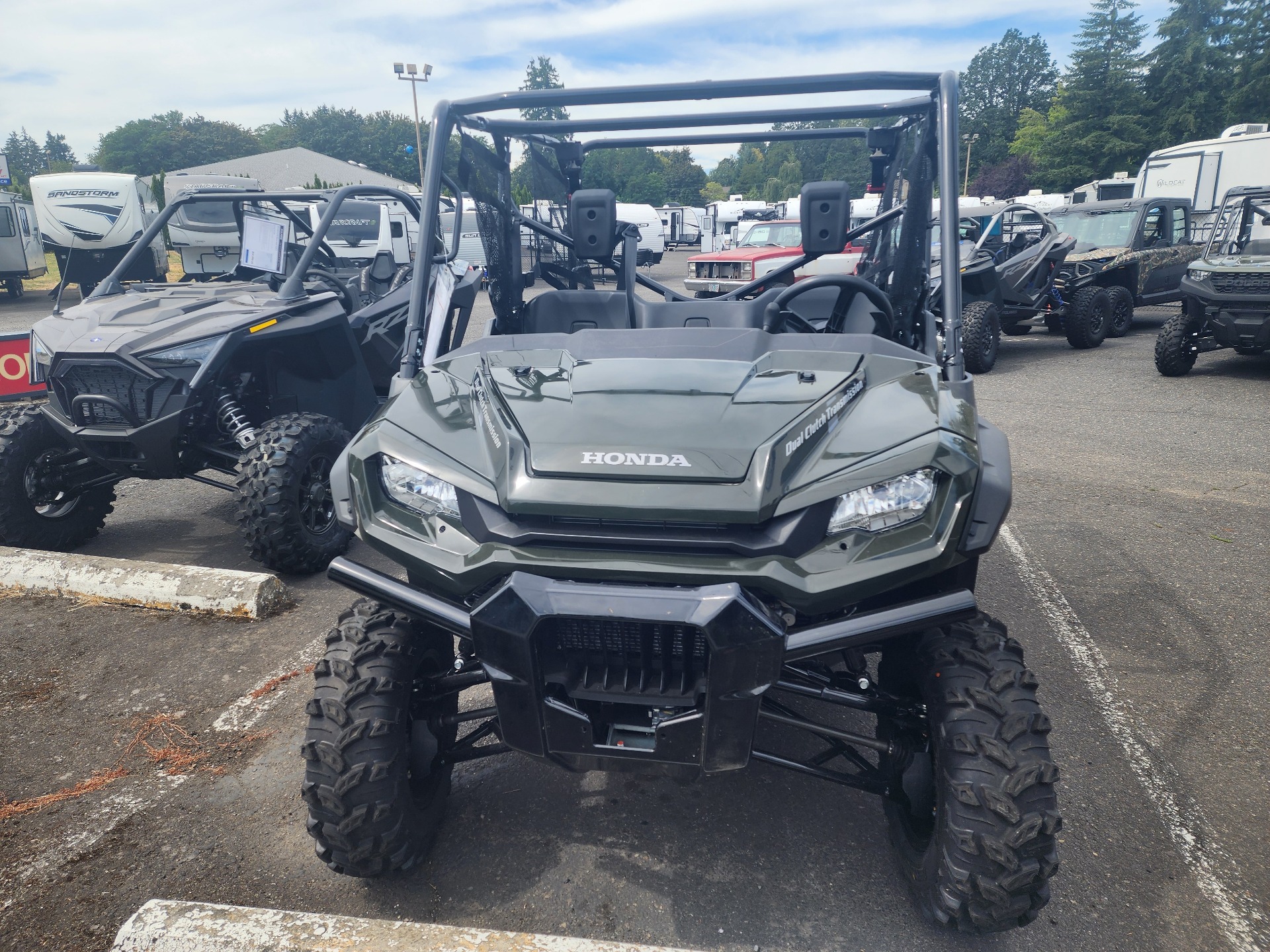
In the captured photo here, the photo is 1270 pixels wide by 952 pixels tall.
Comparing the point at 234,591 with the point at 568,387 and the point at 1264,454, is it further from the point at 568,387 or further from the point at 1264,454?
the point at 1264,454

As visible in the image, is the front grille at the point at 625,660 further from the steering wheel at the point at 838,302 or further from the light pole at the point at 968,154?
the light pole at the point at 968,154

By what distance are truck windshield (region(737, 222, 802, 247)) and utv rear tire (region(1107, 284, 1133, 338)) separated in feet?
17.1

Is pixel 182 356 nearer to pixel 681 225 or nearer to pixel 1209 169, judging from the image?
pixel 1209 169

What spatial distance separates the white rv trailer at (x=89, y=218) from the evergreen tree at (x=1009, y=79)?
79006 millimetres

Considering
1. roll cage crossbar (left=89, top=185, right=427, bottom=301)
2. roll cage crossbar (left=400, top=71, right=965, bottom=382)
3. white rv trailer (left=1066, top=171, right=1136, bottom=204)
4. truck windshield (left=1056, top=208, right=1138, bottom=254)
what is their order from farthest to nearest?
white rv trailer (left=1066, top=171, right=1136, bottom=204), truck windshield (left=1056, top=208, right=1138, bottom=254), roll cage crossbar (left=89, top=185, right=427, bottom=301), roll cage crossbar (left=400, top=71, right=965, bottom=382)

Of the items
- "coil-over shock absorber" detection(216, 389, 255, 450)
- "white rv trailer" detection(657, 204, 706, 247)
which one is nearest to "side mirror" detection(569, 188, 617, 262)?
"coil-over shock absorber" detection(216, 389, 255, 450)

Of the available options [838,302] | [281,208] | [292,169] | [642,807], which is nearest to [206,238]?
[281,208]

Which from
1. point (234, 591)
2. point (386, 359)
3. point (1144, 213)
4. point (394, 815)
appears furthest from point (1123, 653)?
point (1144, 213)

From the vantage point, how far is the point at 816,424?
7.23 ft

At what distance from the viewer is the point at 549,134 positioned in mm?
3695

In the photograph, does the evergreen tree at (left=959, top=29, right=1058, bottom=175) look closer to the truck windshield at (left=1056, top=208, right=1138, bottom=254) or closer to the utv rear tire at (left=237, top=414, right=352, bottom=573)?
the truck windshield at (left=1056, top=208, right=1138, bottom=254)

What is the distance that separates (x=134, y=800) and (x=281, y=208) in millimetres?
4283

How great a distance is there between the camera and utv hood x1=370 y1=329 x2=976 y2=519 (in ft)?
6.73

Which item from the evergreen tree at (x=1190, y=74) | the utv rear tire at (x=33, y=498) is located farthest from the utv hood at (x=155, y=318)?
the evergreen tree at (x=1190, y=74)
